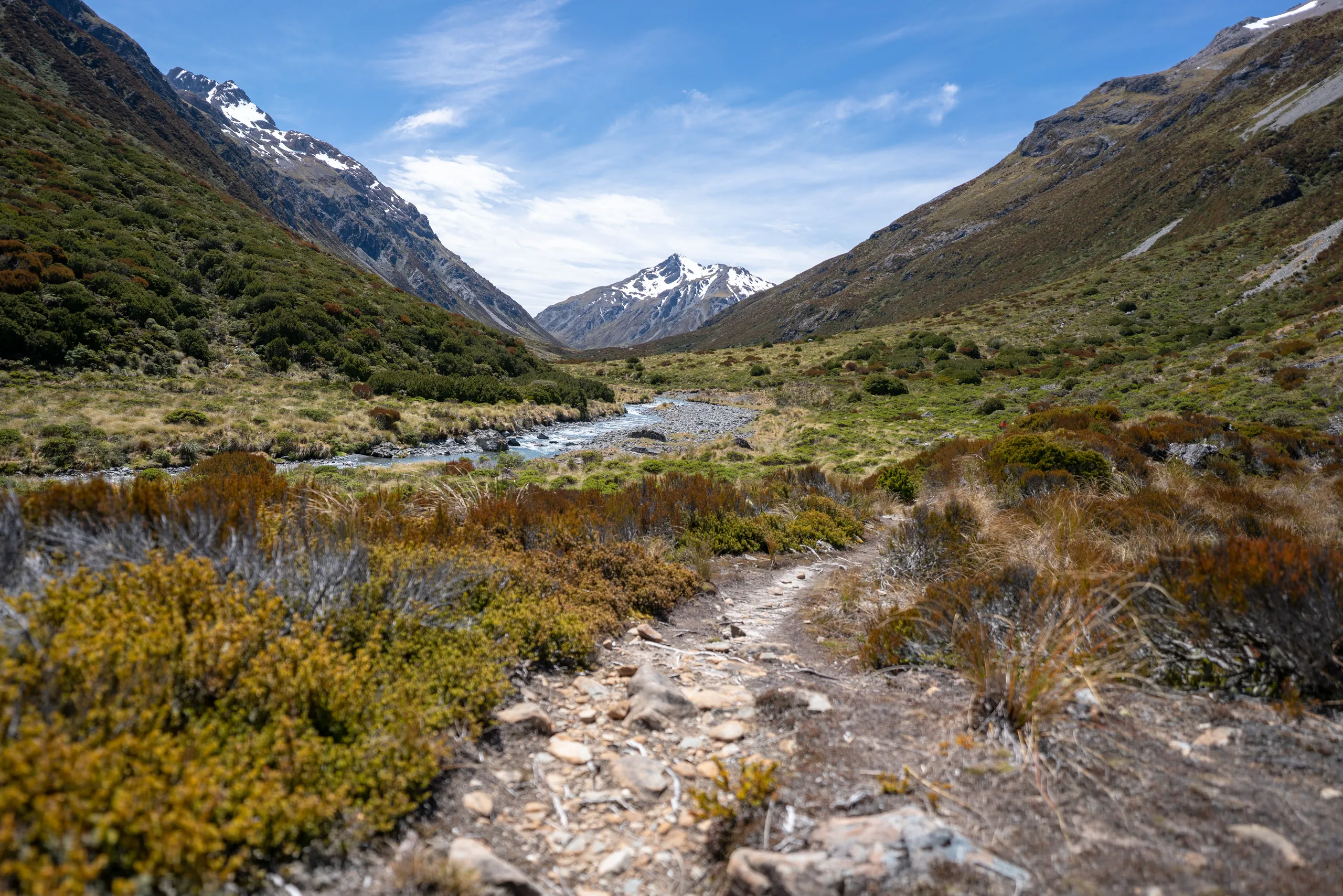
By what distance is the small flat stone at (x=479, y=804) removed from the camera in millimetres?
2752

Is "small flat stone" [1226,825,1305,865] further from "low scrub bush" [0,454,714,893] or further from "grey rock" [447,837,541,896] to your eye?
"low scrub bush" [0,454,714,893]

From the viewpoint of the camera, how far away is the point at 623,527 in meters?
7.47

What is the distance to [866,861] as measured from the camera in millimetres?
2238

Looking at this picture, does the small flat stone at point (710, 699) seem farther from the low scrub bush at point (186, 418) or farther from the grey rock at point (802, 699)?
the low scrub bush at point (186, 418)

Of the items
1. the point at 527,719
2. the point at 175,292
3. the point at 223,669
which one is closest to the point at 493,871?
the point at 527,719

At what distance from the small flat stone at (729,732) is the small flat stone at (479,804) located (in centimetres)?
140

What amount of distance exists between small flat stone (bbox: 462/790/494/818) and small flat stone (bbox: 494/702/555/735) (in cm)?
63

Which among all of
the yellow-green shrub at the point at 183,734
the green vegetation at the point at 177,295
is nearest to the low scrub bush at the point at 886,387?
the green vegetation at the point at 177,295

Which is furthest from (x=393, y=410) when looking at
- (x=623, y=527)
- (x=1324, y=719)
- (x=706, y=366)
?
(x=706, y=366)

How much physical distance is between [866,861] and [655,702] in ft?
6.11

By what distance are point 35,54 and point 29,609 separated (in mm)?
79123

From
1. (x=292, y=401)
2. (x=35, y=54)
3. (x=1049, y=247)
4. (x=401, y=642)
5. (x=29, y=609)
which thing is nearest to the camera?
(x=29, y=609)

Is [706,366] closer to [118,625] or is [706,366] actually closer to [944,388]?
[944,388]

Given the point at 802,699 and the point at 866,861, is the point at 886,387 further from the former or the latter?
the point at 866,861
